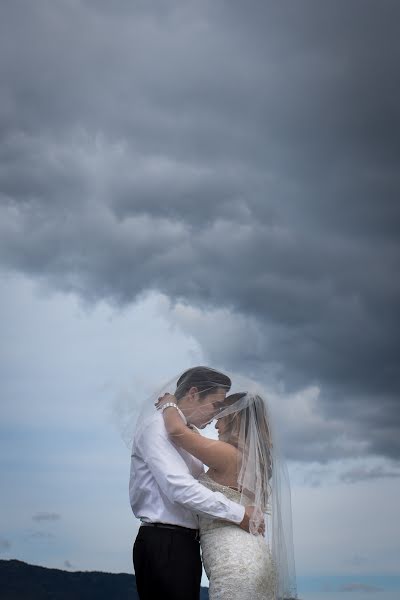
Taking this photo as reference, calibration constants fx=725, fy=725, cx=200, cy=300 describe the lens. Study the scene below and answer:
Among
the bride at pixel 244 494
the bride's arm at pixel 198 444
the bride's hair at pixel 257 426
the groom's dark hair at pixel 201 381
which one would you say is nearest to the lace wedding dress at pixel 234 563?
the bride at pixel 244 494

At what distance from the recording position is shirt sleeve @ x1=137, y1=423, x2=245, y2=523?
19.4 feet

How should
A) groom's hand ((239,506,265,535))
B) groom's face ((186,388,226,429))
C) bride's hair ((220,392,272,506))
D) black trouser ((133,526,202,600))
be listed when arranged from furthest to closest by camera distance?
bride's hair ((220,392,272,506))
groom's face ((186,388,226,429))
groom's hand ((239,506,265,535))
black trouser ((133,526,202,600))

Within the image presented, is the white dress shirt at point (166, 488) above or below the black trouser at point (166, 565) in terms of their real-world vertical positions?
above

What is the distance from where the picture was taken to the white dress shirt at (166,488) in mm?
5934

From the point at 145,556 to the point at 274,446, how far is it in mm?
1605

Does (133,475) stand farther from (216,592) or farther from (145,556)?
(216,592)

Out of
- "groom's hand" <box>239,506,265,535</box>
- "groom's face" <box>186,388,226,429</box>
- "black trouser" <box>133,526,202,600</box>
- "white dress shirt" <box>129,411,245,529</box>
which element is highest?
"groom's face" <box>186,388,226,429</box>

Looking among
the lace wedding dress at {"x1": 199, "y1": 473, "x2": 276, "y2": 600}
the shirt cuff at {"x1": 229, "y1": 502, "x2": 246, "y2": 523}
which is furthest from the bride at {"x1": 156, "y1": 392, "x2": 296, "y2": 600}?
the shirt cuff at {"x1": 229, "y1": 502, "x2": 246, "y2": 523}

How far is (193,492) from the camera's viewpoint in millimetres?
5914

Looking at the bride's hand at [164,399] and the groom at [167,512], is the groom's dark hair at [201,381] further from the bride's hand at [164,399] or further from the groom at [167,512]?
the groom at [167,512]

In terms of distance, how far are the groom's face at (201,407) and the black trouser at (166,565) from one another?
0.96 meters

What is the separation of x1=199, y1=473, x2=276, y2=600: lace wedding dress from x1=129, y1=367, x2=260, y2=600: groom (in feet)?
0.32

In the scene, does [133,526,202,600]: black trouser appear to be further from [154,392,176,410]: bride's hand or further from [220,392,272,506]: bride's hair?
[154,392,176,410]: bride's hand

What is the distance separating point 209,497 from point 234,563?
59 centimetres
